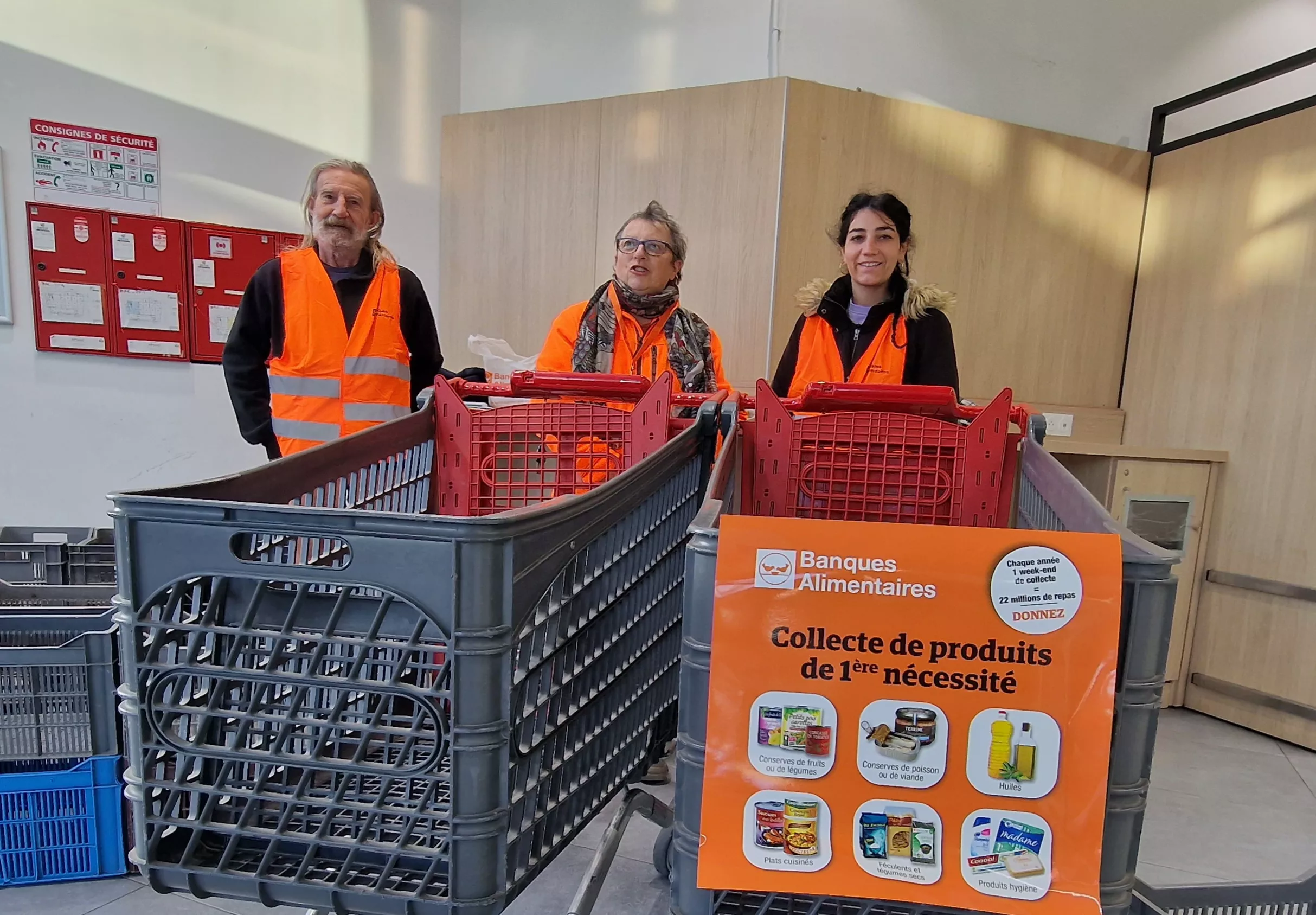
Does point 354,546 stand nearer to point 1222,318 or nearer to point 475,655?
point 475,655

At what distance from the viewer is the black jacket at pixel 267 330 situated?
171cm

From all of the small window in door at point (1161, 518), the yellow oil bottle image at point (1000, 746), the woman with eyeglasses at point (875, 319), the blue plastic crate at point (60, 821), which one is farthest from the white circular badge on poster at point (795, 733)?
the small window in door at point (1161, 518)

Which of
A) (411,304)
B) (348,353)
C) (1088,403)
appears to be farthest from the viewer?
(1088,403)

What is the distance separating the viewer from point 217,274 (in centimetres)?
303

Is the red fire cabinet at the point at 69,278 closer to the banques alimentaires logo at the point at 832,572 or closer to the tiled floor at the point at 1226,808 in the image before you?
the banques alimentaires logo at the point at 832,572

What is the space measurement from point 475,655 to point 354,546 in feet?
0.44

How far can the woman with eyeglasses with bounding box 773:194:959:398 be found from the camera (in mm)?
1623

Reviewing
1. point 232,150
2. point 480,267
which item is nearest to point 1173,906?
point 480,267

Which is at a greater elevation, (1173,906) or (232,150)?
(232,150)

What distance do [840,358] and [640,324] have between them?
19.3 inches

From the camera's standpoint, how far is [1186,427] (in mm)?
2887

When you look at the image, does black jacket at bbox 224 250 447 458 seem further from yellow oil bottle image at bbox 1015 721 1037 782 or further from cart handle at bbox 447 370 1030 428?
yellow oil bottle image at bbox 1015 721 1037 782

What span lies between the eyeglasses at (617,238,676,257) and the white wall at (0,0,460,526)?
2.11 meters

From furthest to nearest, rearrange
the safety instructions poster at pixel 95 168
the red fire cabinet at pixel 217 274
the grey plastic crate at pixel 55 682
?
the red fire cabinet at pixel 217 274 → the safety instructions poster at pixel 95 168 → the grey plastic crate at pixel 55 682
